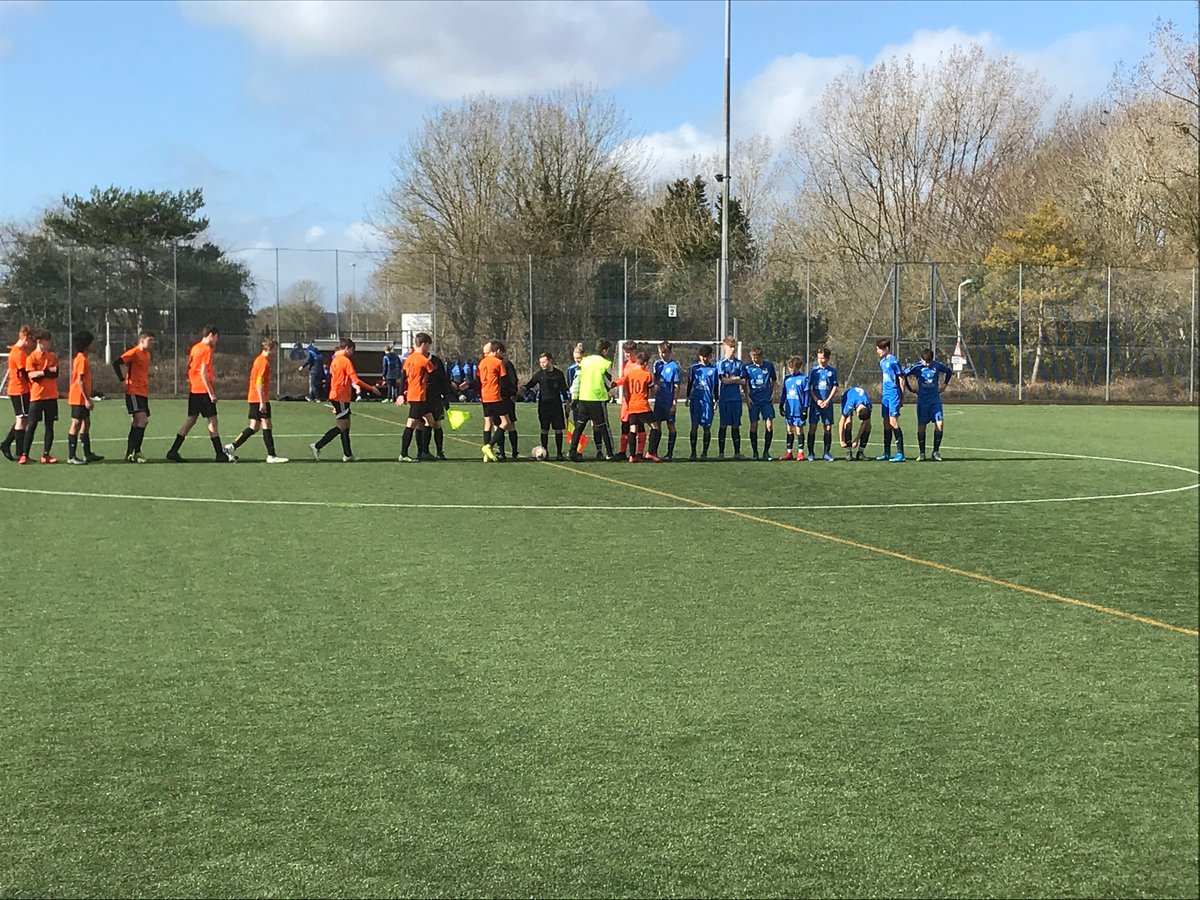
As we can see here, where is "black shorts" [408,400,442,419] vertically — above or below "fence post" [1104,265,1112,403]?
below

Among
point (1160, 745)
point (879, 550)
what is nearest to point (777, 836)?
point (1160, 745)

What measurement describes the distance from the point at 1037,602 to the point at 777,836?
496cm

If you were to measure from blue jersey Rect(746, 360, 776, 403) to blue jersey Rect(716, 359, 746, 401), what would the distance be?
0.16m

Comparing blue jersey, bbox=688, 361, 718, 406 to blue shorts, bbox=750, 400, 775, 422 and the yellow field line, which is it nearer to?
blue shorts, bbox=750, 400, 775, 422

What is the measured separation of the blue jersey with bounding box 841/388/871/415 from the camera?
69.4 ft

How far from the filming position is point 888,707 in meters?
5.97

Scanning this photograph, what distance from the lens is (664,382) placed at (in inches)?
826

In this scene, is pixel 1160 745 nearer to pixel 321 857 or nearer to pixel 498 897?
pixel 498 897

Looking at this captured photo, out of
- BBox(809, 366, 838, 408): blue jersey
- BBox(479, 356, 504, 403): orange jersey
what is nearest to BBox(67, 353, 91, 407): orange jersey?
BBox(479, 356, 504, 403): orange jersey

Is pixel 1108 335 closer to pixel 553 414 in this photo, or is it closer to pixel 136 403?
pixel 553 414

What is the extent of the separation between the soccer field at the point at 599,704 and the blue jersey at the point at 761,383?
770cm

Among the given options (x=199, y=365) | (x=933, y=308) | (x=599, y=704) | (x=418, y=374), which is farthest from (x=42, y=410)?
(x=933, y=308)

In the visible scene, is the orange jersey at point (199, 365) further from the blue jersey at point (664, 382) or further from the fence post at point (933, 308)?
the fence post at point (933, 308)

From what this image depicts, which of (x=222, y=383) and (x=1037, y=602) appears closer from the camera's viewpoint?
(x=1037, y=602)
